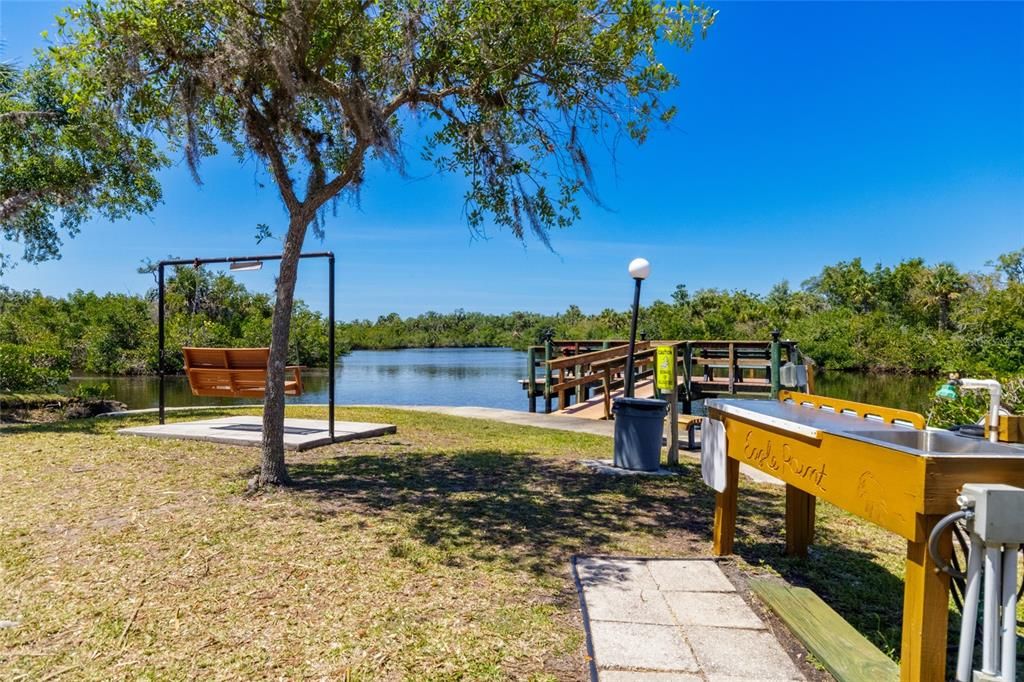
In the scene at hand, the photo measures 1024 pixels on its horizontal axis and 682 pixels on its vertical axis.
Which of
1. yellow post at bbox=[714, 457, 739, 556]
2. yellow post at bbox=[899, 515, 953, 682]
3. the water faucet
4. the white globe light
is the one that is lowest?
yellow post at bbox=[714, 457, 739, 556]

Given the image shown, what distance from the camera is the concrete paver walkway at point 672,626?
2.13 meters

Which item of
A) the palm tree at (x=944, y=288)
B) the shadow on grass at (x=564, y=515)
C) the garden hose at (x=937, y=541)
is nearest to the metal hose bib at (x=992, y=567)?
the garden hose at (x=937, y=541)

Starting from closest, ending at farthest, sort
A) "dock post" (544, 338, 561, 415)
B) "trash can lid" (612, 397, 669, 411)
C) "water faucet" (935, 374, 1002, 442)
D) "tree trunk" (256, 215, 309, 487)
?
"water faucet" (935, 374, 1002, 442) → "tree trunk" (256, 215, 309, 487) → "trash can lid" (612, 397, 669, 411) → "dock post" (544, 338, 561, 415)

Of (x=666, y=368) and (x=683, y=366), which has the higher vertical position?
(x=666, y=368)

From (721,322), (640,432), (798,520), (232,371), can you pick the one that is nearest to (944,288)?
(721,322)

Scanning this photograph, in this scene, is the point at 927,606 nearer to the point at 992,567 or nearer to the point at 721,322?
the point at 992,567

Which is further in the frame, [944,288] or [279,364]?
[944,288]

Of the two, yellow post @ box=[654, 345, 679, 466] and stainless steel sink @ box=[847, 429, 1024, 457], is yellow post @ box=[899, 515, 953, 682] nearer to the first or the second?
stainless steel sink @ box=[847, 429, 1024, 457]

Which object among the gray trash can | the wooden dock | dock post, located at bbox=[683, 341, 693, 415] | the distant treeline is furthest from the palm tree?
the gray trash can

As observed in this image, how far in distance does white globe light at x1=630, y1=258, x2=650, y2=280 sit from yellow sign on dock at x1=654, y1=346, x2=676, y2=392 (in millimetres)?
1007

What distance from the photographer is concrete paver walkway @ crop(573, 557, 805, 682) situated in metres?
2.13

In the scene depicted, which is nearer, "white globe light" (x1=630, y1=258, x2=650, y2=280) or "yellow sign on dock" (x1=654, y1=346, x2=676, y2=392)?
"yellow sign on dock" (x1=654, y1=346, x2=676, y2=392)

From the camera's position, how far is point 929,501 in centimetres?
164

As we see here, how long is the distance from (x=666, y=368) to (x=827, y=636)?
374cm
